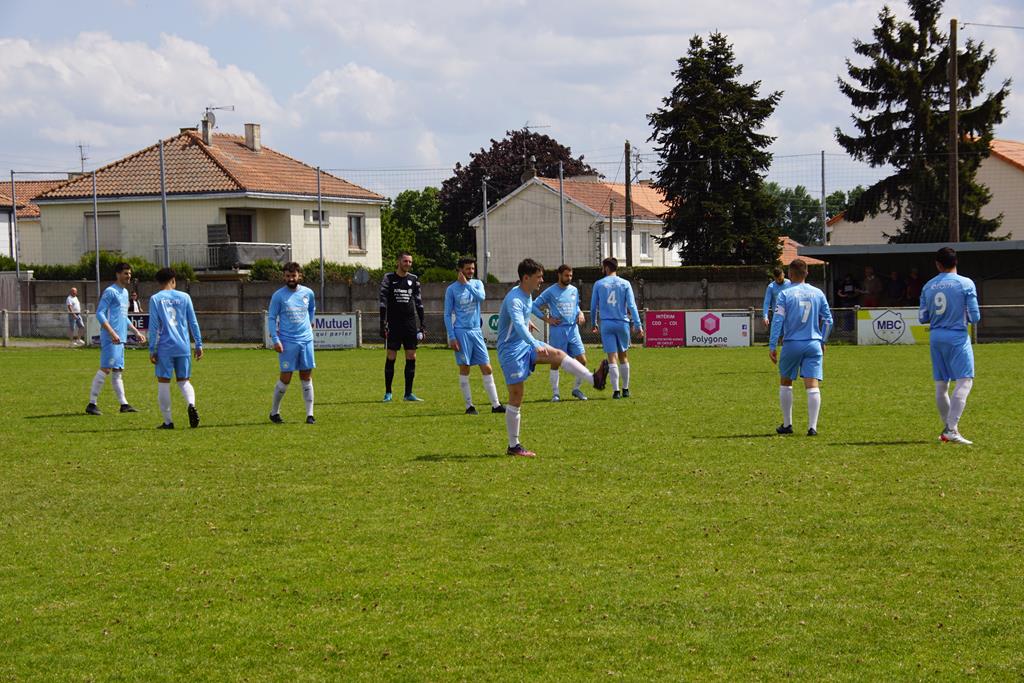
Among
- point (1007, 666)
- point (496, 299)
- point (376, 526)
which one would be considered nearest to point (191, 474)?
point (376, 526)

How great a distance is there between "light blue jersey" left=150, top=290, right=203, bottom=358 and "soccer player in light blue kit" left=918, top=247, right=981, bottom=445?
320 inches

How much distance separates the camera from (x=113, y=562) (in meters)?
7.51

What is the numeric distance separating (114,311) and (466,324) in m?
4.84

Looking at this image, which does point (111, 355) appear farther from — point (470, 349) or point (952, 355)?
point (952, 355)

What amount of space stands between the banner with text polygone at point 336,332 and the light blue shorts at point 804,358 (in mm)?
24587

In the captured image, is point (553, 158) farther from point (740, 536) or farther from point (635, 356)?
point (740, 536)

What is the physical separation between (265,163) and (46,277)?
12.4 metres

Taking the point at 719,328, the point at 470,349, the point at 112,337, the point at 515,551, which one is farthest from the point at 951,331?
the point at 719,328

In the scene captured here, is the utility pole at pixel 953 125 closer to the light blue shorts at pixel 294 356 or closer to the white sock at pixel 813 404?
the white sock at pixel 813 404

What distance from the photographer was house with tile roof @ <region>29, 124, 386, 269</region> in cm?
4884

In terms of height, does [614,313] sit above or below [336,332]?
above

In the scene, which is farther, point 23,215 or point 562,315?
point 23,215

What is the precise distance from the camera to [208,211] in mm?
49531

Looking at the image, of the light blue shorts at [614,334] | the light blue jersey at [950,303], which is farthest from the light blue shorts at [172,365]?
the light blue jersey at [950,303]
